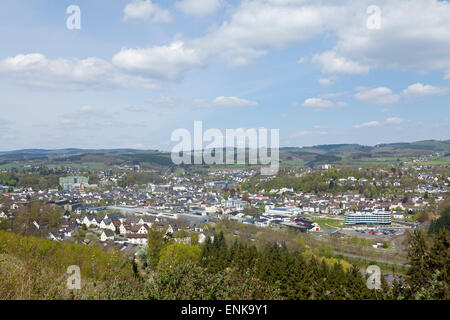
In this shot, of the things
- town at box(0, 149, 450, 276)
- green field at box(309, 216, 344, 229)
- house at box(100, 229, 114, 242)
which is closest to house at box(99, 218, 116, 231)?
town at box(0, 149, 450, 276)

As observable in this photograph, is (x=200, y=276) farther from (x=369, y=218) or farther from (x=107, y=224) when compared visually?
(x=369, y=218)

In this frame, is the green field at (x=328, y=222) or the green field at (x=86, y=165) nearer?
the green field at (x=328, y=222)

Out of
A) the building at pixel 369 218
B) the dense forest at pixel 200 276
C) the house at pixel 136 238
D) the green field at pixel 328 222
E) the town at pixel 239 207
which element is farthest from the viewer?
the building at pixel 369 218

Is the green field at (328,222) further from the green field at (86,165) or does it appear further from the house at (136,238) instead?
the green field at (86,165)

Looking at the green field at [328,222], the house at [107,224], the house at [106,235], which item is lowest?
the green field at [328,222]

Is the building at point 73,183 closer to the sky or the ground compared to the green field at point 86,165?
closer to the ground

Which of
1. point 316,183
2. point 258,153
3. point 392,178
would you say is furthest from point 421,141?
point 316,183

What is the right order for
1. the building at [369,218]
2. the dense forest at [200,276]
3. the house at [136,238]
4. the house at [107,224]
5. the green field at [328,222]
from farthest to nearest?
the building at [369,218] < the green field at [328,222] < the house at [107,224] < the house at [136,238] < the dense forest at [200,276]

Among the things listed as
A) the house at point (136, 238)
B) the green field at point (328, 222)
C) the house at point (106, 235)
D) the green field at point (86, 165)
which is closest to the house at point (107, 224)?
the house at point (106, 235)

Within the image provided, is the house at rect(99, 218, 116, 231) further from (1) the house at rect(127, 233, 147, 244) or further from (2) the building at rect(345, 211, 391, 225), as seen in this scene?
(2) the building at rect(345, 211, 391, 225)
